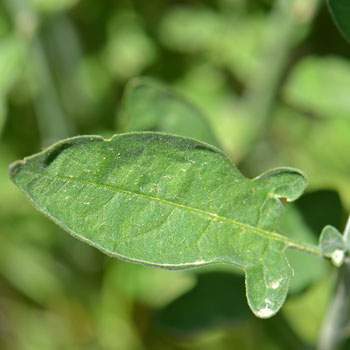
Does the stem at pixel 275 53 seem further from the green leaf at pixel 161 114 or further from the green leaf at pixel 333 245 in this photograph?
the green leaf at pixel 333 245

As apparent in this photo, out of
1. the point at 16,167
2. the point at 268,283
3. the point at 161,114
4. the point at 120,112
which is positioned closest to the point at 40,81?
the point at 120,112

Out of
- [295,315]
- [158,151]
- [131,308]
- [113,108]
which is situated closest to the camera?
[158,151]

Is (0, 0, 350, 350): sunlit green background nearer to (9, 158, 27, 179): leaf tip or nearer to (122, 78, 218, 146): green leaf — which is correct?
(122, 78, 218, 146): green leaf

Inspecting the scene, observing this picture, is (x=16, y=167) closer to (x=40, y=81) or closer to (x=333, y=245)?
(x=333, y=245)

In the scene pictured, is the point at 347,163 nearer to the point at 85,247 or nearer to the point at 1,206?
the point at 85,247

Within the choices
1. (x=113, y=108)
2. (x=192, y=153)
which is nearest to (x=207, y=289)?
(x=192, y=153)

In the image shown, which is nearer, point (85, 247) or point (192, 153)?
point (192, 153)
